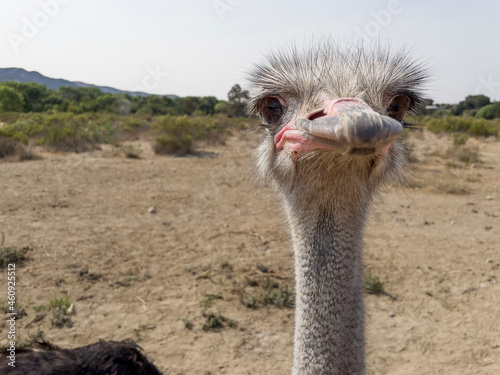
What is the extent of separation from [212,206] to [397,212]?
2.41 metres

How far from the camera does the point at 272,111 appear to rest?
54.0 inches

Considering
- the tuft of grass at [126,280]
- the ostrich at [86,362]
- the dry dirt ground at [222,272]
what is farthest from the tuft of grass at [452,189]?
the ostrich at [86,362]

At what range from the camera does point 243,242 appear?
169 inches

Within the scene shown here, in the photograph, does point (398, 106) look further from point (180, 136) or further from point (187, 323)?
point (180, 136)

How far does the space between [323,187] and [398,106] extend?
0.42 metres

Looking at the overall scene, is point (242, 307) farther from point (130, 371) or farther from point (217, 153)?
point (217, 153)

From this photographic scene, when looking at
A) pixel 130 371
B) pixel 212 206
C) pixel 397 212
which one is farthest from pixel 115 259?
pixel 397 212

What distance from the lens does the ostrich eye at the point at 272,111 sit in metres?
1.36

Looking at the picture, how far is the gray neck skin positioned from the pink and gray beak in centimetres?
32

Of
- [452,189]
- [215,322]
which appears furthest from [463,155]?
[215,322]

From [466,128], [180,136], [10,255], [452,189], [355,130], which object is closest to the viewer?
[355,130]

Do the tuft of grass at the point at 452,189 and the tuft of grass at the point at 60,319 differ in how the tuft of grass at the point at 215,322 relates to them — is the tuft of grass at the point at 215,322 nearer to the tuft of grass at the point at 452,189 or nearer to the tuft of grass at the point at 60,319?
the tuft of grass at the point at 60,319

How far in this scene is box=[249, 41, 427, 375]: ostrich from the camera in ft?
3.70

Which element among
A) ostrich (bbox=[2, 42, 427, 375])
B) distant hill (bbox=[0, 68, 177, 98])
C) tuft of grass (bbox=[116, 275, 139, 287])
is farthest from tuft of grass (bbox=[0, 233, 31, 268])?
distant hill (bbox=[0, 68, 177, 98])
